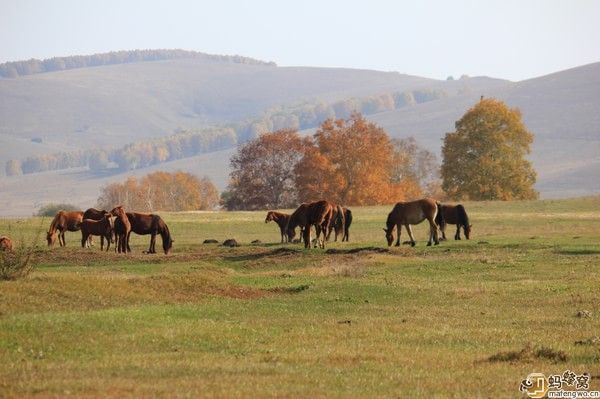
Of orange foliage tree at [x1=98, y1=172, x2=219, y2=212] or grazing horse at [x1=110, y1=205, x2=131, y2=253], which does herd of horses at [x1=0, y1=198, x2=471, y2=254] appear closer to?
grazing horse at [x1=110, y1=205, x2=131, y2=253]

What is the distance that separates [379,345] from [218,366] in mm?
3430

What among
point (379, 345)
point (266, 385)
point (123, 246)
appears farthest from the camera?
point (123, 246)

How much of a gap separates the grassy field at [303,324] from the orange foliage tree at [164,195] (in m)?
84.9

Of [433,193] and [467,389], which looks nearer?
[467,389]

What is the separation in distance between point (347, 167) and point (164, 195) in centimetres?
3948

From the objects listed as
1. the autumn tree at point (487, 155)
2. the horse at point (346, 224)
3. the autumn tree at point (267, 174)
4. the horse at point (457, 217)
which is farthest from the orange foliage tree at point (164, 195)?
the horse at point (457, 217)

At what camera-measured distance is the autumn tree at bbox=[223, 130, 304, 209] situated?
99312mm

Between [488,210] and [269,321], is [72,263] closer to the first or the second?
[269,321]

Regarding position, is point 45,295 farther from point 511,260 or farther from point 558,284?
point 511,260

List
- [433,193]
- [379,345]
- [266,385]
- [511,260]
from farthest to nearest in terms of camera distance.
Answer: [433,193] → [511,260] → [379,345] → [266,385]

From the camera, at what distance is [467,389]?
13.1 meters

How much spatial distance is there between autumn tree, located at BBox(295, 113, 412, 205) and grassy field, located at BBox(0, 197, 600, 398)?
5305cm

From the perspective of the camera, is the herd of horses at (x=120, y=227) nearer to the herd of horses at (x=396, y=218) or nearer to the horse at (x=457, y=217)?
the herd of horses at (x=396, y=218)

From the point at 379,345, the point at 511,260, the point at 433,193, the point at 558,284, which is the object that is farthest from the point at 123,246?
the point at 433,193
